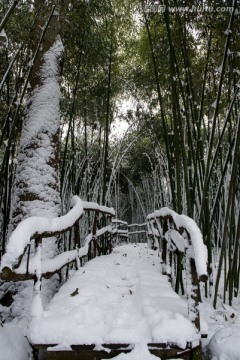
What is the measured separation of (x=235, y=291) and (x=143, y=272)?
82 centimetres

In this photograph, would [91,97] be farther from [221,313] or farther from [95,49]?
[221,313]

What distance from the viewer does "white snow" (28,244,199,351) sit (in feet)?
4.25

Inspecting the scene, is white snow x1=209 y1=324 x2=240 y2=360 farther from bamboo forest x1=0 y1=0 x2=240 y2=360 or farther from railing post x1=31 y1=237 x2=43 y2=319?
railing post x1=31 y1=237 x2=43 y2=319

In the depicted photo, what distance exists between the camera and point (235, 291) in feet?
8.65

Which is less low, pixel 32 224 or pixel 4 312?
pixel 32 224

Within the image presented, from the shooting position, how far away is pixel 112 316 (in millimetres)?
1505

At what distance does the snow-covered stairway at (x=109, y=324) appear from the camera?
1.28 metres

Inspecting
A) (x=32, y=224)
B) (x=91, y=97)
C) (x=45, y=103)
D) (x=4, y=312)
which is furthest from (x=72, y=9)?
(x=4, y=312)

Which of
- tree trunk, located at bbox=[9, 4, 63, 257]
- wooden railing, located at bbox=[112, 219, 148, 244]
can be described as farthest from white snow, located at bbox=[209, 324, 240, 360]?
wooden railing, located at bbox=[112, 219, 148, 244]

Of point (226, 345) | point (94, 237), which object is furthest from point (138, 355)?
point (94, 237)

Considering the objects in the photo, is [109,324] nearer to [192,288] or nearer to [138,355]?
[138,355]

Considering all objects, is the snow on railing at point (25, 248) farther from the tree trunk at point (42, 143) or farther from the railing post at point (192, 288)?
the railing post at point (192, 288)

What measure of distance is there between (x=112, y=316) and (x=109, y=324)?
10 centimetres

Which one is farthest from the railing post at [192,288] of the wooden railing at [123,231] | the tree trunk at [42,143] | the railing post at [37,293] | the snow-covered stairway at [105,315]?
the wooden railing at [123,231]
